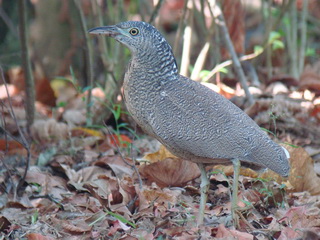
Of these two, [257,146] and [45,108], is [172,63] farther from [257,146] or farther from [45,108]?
[45,108]

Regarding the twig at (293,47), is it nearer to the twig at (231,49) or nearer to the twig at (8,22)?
the twig at (231,49)

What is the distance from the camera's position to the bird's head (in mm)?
5242

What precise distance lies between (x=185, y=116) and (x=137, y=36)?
0.73m

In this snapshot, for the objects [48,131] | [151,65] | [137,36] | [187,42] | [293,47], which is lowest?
[48,131]

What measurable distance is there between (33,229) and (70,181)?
1045 mm

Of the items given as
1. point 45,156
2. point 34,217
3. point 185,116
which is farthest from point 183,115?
point 45,156

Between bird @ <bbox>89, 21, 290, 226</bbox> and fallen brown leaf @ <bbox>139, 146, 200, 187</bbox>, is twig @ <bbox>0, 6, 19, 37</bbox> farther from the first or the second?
bird @ <bbox>89, 21, 290, 226</bbox>

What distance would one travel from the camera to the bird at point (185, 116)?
5000mm

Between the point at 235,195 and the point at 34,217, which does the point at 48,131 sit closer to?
the point at 34,217

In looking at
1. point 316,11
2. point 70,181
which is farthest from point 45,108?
point 316,11

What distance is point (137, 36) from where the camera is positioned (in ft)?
17.2

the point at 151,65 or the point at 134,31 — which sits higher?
the point at 134,31

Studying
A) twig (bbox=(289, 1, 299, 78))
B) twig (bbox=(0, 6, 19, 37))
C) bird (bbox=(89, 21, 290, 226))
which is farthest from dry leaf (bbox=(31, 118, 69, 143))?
twig (bbox=(289, 1, 299, 78))

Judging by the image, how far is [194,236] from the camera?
191 inches
